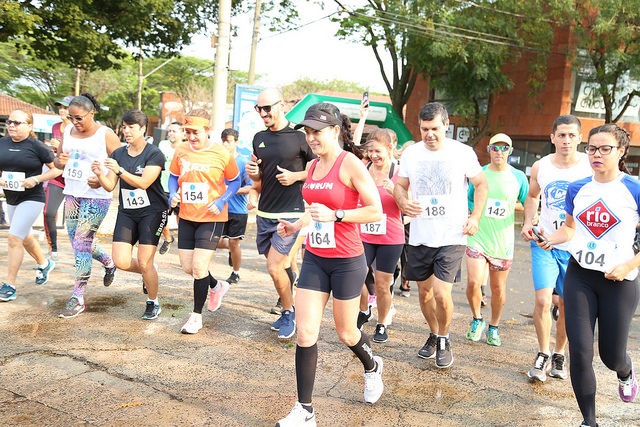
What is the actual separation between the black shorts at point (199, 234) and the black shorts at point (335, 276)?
182 cm

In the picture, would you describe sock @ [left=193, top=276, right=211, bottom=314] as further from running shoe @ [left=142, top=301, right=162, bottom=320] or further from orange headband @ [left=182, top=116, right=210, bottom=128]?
orange headband @ [left=182, top=116, right=210, bottom=128]

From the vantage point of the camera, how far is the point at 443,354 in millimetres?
5008

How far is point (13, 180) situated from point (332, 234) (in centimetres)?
413

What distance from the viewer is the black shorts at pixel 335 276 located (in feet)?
12.5

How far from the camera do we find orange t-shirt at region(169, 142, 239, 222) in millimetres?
5469

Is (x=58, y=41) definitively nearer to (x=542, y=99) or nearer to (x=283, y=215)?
(x=283, y=215)

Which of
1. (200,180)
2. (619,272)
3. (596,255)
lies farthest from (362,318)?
(619,272)

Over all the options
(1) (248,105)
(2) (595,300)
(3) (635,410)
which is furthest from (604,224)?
(1) (248,105)

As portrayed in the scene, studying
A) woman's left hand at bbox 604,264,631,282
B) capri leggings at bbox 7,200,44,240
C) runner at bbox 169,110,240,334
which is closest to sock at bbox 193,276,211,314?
runner at bbox 169,110,240,334

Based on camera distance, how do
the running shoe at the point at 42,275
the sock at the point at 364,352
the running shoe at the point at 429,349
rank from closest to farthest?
the sock at the point at 364,352, the running shoe at the point at 429,349, the running shoe at the point at 42,275

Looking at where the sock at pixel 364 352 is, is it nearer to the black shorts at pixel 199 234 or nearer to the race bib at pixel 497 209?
the black shorts at pixel 199 234

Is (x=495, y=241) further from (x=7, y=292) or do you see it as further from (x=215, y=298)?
(x=7, y=292)

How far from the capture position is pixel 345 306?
3.84m

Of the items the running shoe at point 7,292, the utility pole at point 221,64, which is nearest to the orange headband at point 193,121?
the running shoe at point 7,292
